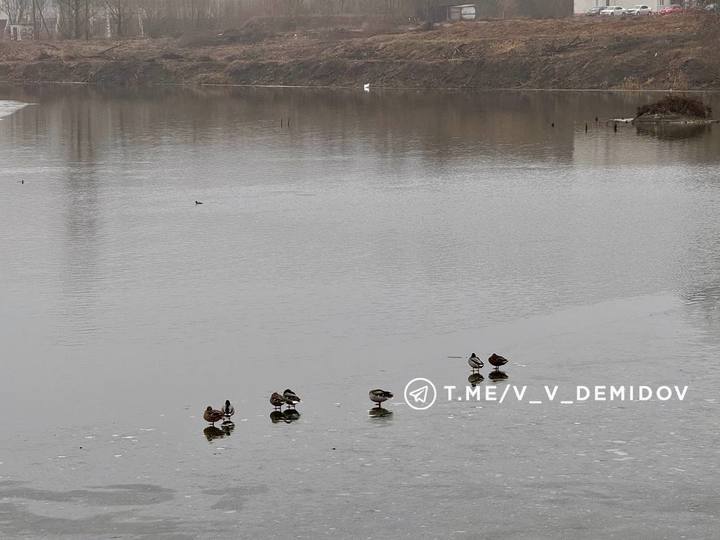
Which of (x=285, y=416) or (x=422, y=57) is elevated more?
(x=422, y=57)

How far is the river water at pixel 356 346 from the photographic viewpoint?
40.1 ft

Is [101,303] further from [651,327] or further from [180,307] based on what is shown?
[651,327]

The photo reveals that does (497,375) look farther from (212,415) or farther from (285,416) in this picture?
(212,415)

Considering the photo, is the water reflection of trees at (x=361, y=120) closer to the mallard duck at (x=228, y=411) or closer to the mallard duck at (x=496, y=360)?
the mallard duck at (x=496, y=360)

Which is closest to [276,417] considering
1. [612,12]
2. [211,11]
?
[612,12]

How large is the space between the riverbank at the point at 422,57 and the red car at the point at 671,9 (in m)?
3.43

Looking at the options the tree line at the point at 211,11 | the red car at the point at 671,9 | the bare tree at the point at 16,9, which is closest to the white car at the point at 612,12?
the red car at the point at 671,9

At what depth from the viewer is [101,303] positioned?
20.2 meters

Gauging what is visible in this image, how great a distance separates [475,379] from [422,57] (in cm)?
7783

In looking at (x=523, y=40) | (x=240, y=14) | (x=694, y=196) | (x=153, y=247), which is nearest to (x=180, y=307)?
(x=153, y=247)

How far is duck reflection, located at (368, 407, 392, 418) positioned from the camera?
14.8 metres

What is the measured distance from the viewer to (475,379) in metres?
16.2

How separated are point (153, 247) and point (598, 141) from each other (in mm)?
24176

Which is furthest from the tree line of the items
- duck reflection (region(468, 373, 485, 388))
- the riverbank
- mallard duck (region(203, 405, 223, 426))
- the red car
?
mallard duck (region(203, 405, 223, 426))
